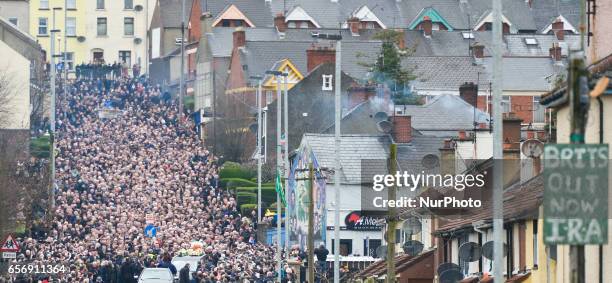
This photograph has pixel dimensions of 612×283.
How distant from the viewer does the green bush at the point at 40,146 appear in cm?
13000

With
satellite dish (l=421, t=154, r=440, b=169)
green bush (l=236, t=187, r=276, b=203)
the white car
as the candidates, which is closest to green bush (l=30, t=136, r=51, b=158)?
green bush (l=236, t=187, r=276, b=203)

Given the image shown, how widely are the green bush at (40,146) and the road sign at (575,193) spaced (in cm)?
10323

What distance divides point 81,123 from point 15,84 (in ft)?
14.5

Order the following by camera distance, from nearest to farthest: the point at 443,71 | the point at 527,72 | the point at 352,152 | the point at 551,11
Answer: the point at 352,152 < the point at 527,72 < the point at 443,71 < the point at 551,11

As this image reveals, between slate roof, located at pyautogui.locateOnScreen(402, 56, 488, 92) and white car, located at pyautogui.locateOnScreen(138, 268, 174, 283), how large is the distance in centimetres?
7308

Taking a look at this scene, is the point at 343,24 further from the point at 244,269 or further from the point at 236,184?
the point at 244,269

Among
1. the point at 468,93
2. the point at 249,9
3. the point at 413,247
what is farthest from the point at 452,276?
the point at 249,9

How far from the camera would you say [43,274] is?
69.9m

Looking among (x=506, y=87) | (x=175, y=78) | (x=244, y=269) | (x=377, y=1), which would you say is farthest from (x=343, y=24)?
(x=244, y=269)

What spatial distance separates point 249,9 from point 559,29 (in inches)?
933

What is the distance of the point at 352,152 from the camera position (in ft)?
315

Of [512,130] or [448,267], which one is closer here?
[448,267]

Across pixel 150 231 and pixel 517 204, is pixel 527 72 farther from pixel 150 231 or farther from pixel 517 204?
pixel 517 204

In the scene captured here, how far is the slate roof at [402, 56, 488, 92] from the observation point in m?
138
